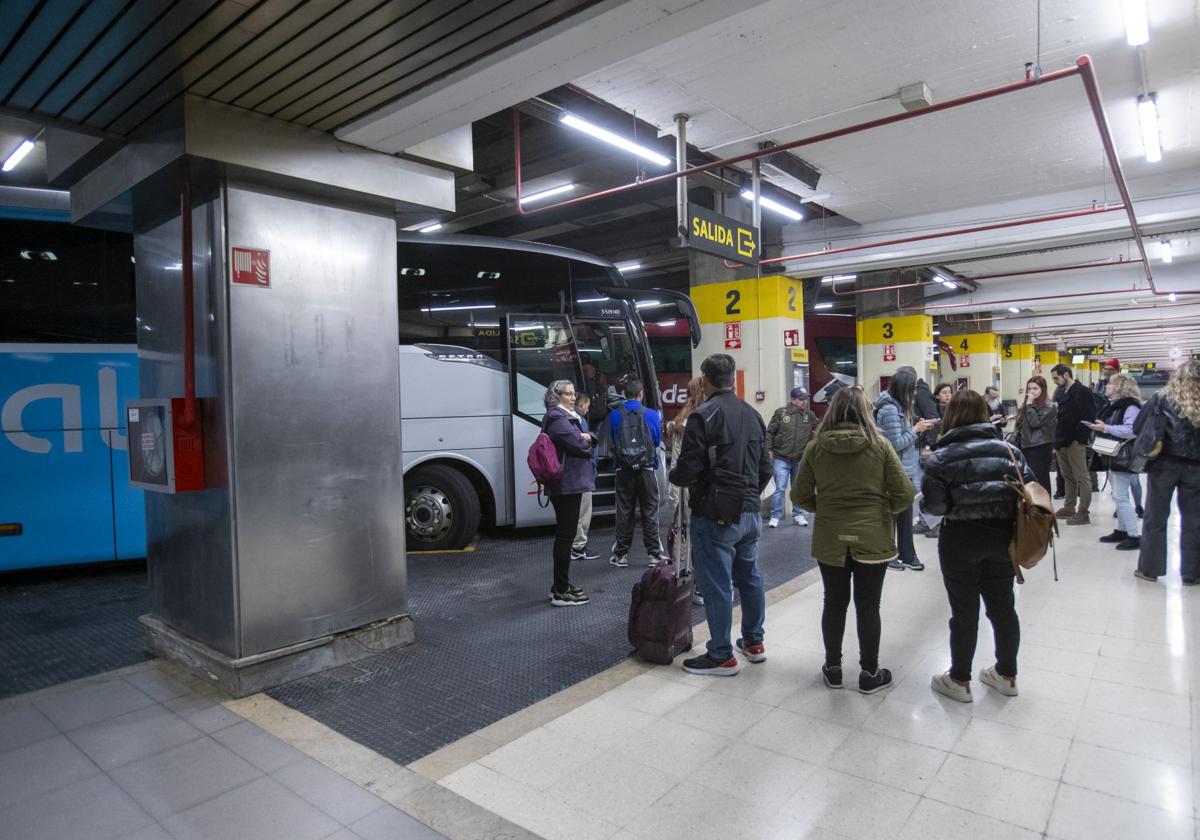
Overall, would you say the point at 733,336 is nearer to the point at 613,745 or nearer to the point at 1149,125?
Result: the point at 1149,125

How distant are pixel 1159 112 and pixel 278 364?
7139mm

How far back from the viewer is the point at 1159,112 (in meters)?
5.90

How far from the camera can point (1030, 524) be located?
3.19 meters

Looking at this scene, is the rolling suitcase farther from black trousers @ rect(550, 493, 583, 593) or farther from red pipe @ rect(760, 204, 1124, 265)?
red pipe @ rect(760, 204, 1124, 265)

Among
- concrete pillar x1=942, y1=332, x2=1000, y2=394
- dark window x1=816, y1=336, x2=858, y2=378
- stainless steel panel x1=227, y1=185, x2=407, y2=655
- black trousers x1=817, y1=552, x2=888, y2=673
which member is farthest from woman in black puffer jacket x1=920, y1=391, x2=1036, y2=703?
concrete pillar x1=942, y1=332, x2=1000, y2=394

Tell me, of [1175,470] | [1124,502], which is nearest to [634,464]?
[1175,470]

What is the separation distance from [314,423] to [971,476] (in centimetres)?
336

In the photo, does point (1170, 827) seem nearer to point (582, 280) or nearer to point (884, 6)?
point (884, 6)

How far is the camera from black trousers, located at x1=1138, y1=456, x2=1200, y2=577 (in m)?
5.07

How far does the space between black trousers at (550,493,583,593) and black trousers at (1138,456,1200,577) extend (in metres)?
4.14

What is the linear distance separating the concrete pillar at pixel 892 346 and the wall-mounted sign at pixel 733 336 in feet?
19.1

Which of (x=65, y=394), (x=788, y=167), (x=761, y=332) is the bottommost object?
(x=65, y=394)

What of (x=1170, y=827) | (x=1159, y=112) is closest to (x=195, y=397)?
(x=1170, y=827)

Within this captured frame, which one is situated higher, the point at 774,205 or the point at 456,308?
the point at 774,205
